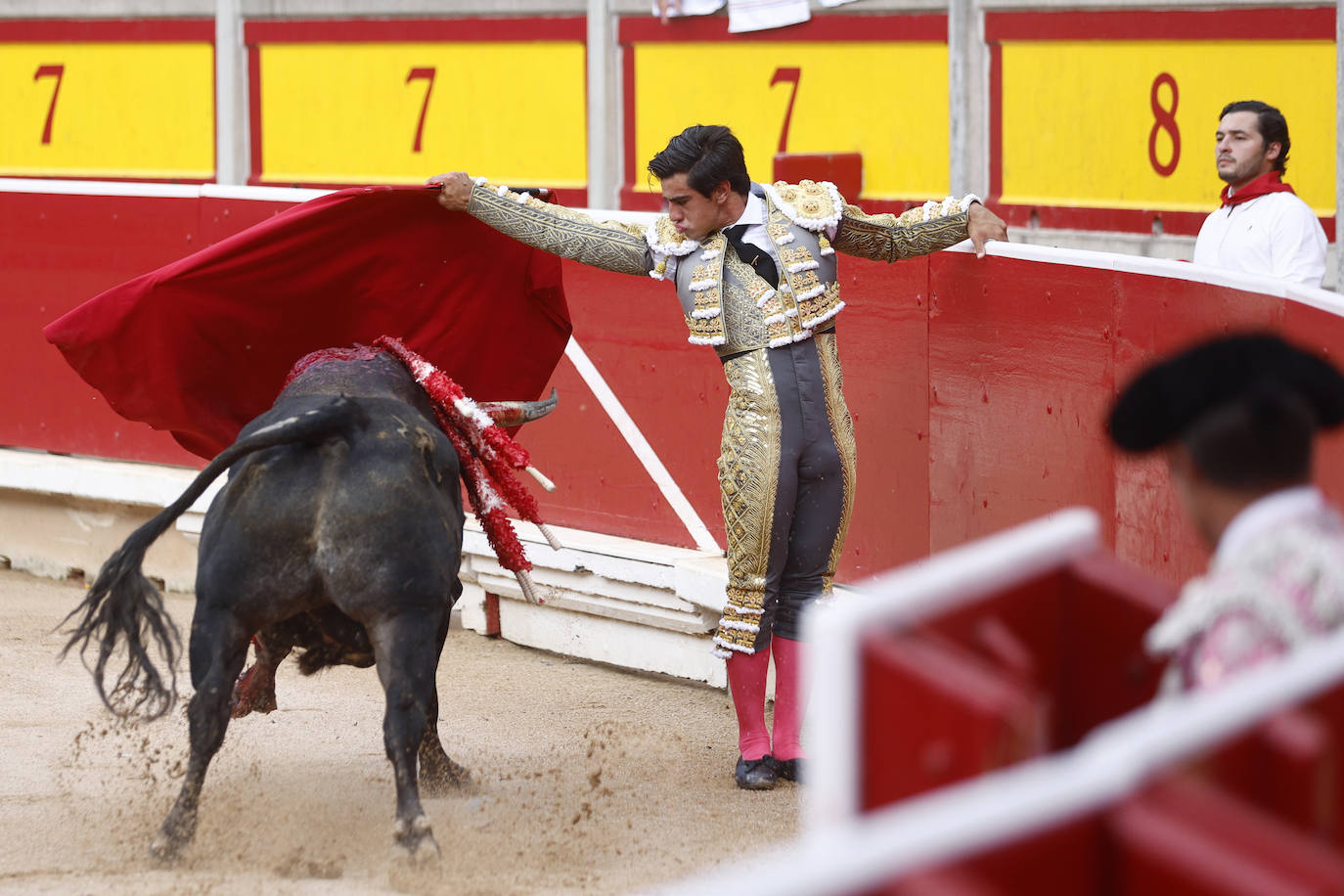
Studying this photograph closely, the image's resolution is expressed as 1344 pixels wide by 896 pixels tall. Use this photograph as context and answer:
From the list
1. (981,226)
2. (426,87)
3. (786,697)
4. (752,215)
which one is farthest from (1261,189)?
(426,87)

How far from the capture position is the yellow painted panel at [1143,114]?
658cm

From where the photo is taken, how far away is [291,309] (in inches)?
184

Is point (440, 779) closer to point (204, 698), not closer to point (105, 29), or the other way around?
point (204, 698)

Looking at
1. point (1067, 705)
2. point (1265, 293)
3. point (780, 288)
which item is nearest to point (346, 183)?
point (780, 288)

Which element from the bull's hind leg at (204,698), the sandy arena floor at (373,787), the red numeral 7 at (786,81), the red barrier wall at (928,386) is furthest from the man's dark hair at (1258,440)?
the red numeral 7 at (786,81)

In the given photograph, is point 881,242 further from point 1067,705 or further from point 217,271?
point 1067,705

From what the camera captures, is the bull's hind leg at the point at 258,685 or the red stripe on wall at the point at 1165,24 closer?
the bull's hind leg at the point at 258,685

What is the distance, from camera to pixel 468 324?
481 centimetres

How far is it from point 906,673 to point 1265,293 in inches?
106

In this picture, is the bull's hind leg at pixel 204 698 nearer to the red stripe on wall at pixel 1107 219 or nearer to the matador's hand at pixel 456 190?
the matador's hand at pixel 456 190

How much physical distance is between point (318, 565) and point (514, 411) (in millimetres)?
1104

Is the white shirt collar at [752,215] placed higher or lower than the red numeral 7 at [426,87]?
lower

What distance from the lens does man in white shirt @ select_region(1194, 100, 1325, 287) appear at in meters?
4.70

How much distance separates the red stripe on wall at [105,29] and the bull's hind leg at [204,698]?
26.3ft
